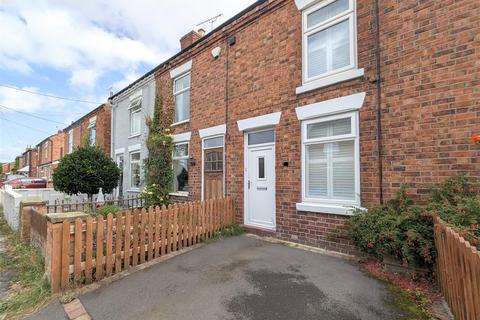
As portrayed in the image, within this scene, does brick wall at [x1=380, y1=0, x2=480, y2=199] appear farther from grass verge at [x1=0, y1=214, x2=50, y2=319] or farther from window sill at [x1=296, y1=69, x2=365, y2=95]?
grass verge at [x1=0, y1=214, x2=50, y2=319]

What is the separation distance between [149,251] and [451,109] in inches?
217

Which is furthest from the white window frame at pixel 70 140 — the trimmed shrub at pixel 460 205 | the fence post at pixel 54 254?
the trimmed shrub at pixel 460 205

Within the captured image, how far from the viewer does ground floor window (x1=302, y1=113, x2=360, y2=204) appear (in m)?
5.10

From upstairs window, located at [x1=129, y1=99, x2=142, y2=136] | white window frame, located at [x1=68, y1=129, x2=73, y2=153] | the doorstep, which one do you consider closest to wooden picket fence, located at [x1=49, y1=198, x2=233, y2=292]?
the doorstep

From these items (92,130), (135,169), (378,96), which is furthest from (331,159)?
(92,130)

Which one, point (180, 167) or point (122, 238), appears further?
point (180, 167)

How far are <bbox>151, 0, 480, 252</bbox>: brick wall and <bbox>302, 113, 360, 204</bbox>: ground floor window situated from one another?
18 cm

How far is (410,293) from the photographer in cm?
344

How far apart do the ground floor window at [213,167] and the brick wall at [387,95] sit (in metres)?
0.50

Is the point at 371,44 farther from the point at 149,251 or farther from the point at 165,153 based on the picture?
the point at 165,153

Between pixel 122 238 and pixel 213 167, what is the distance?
3.91 m

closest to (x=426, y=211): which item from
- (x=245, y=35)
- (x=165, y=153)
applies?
(x=245, y=35)

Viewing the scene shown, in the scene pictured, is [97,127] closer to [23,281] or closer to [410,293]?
[23,281]

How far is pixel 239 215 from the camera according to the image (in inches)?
279
